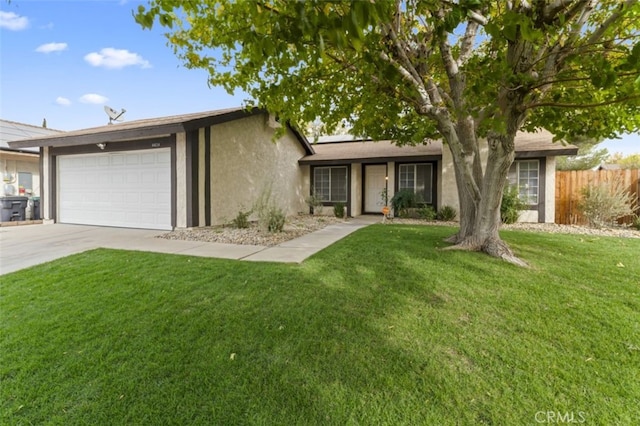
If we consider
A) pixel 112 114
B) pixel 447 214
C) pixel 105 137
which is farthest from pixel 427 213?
pixel 112 114

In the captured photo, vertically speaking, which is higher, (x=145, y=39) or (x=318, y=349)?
(x=145, y=39)

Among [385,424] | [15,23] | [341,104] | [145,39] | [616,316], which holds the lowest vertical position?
[385,424]

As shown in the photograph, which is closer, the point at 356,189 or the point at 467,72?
the point at 467,72

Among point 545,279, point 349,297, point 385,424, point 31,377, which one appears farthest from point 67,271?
point 545,279

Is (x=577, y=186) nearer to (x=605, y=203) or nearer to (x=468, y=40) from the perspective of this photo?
(x=605, y=203)

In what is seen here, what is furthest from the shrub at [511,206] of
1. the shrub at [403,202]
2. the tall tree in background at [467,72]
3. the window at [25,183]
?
the window at [25,183]

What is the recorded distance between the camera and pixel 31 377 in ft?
8.35

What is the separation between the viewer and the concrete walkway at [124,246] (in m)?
5.89

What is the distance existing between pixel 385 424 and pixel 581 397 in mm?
1526

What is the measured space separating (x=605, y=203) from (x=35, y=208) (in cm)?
2029

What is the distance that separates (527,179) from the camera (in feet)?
37.4

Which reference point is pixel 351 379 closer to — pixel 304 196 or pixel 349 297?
pixel 349 297

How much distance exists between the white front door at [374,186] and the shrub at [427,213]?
9.07 ft
